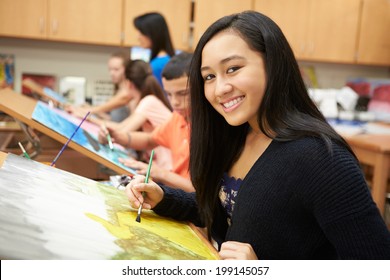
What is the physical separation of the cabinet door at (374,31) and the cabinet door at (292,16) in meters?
0.57

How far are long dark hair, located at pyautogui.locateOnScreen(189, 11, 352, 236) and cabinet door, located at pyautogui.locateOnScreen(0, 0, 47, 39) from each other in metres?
3.01

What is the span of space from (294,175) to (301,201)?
0.05 m

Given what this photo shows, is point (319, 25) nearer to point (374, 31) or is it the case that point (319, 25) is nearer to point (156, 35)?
point (374, 31)

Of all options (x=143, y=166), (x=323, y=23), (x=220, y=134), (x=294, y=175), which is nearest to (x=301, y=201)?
(x=294, y=175)

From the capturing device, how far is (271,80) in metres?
0.90

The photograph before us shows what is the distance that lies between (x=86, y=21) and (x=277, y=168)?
3252mm

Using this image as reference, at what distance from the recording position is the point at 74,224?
0.72 meters

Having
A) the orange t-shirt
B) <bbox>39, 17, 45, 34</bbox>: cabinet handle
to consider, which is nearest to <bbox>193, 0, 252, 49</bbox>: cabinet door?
<bbox>39, 17, 45, 34</bbox>: cabinet handle

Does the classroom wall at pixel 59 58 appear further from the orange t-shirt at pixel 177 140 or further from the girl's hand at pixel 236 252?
the girl's hand at pixel 236 252

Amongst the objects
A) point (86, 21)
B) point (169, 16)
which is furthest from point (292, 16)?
point (86, 21)

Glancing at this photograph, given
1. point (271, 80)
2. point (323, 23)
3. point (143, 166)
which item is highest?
point (323, 23)

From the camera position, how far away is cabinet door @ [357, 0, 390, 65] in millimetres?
4238
